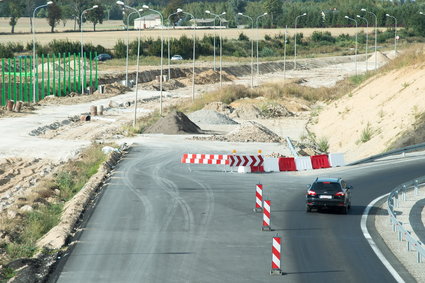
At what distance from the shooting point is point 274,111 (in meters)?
79.7

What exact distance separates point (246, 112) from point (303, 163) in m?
34.4

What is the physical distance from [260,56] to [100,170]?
5247 inches

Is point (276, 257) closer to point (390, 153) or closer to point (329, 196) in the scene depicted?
point (329, 196)

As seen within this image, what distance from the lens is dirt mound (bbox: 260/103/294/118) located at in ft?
259

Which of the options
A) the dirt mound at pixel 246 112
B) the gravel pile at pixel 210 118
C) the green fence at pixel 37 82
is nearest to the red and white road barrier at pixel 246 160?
the gravel pile at pixel 210 118

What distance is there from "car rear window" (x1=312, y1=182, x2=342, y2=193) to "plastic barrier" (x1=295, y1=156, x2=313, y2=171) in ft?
42.0

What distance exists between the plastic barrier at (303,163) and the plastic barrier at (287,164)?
0.74 feet

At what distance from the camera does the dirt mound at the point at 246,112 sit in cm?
7776

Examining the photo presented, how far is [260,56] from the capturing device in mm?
172750

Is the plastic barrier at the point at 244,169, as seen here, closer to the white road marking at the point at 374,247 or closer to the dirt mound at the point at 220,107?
the white road marking at the point at 374,247

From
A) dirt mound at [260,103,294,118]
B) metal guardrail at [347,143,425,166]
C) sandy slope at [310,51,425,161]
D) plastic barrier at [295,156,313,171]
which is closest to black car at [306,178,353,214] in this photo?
plastic barrier at [295,156,313,171]

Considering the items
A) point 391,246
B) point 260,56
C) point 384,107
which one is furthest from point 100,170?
point 260,56

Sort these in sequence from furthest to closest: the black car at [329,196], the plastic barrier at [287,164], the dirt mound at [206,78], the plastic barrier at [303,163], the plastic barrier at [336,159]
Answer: the dirt mound at [206,78]
the plastic barrier at [336,159]
the plastic barrier at [303,163]
the plastic barrier at [287,164]
the black car at [329,196]

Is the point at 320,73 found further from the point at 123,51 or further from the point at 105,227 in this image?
the point at 105,227
